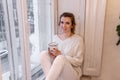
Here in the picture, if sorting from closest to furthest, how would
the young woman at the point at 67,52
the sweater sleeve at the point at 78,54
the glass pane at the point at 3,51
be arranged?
1. the glass pane at the point at 3,51
2. the young woman at the point at 67,52
3. the sweater sleeve at the point at 78,54

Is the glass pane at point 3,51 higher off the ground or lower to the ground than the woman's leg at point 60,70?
higher

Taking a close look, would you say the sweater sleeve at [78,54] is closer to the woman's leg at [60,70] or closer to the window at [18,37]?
the woman's leg at [60,70]

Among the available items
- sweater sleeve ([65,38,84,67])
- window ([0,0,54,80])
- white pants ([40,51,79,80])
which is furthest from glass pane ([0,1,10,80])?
sweater sleeve ([65,38,84,67])

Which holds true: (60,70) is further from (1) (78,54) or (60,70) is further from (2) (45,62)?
(1) (78,54)

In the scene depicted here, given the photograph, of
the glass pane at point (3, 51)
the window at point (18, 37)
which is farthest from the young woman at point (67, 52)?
the glass pane at point (3, 51)

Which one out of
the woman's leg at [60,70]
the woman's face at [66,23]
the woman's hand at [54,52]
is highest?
the woman's face at [66,23]

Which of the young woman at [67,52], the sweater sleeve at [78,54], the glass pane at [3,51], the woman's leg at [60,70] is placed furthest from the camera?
the sweater sleeve at [78,54]

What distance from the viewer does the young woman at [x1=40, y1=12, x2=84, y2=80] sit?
5.32 feet

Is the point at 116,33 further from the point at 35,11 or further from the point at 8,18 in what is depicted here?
the point at 8,18

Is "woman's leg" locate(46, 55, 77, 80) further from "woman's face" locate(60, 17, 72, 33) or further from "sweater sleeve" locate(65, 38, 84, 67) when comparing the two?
"woman's face" locate(60, 17, 72, 33)

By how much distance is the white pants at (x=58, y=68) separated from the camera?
1.48 metres

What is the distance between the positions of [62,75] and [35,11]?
2.35ft

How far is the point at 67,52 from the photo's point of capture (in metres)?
1.80

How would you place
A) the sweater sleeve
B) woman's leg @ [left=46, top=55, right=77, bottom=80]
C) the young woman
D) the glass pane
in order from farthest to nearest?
the sweater sleeve
the young woman
woman's leg @ [left=46, top=55, right=77, bottom=80]
the glass pane
